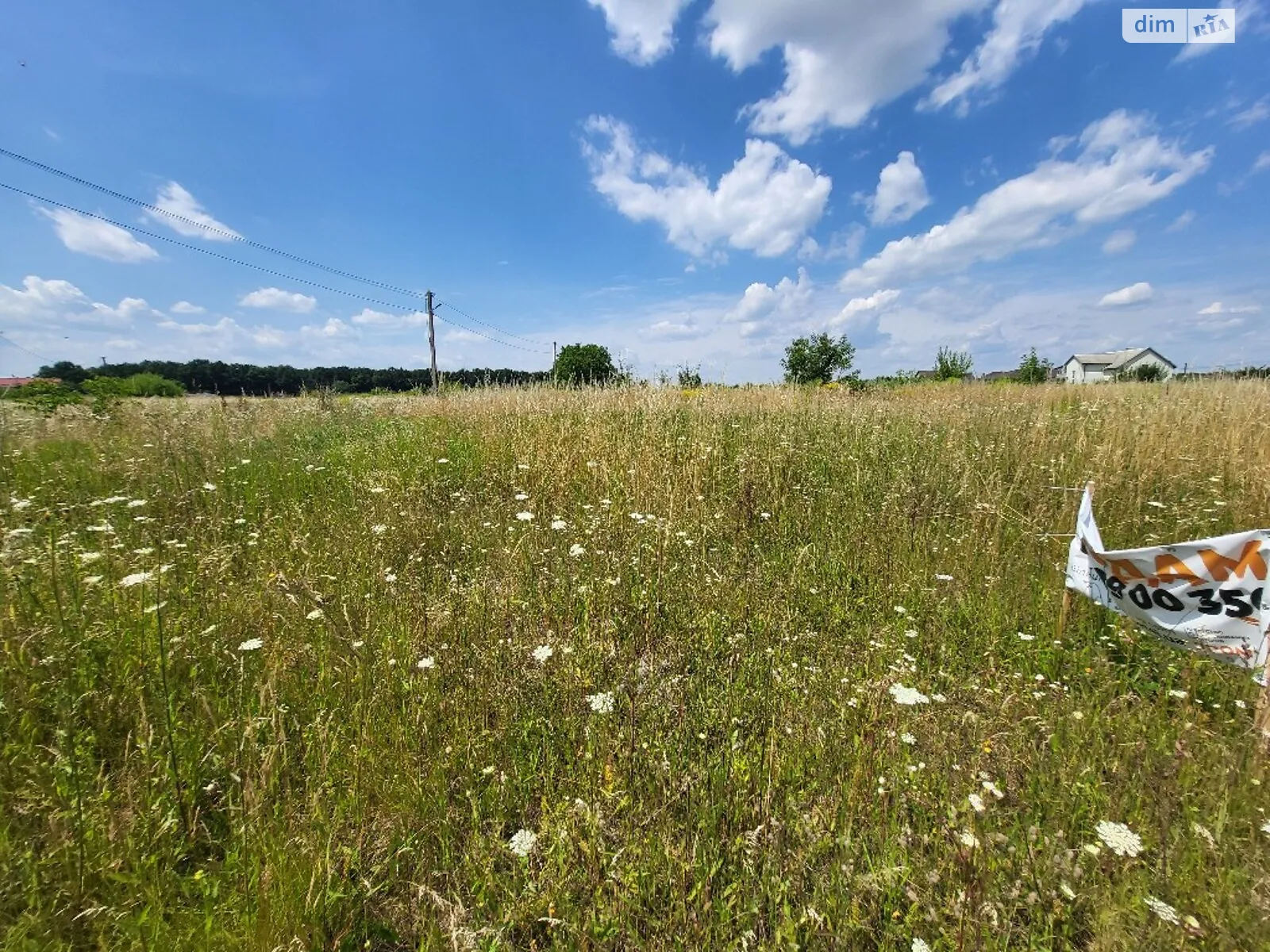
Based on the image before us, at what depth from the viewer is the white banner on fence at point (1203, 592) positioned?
1.57m

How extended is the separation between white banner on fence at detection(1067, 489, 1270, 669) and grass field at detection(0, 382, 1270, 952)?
344 millimetres

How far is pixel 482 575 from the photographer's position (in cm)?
289

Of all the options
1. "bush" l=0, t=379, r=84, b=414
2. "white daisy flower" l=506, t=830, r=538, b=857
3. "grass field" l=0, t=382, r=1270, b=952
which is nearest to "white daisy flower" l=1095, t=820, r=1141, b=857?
"grass field" l=0, t=382, r=1270, b=952

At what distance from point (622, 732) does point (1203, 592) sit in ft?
6.99

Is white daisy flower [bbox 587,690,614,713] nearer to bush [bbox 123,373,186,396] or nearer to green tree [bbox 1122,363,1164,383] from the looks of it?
green tree [bbox 1122,363,1164,383]

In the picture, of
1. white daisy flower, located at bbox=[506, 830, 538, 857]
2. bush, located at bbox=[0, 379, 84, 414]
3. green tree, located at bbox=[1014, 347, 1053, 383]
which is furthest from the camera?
green tree, located at bbox=[1014, 347, 1053, 383]

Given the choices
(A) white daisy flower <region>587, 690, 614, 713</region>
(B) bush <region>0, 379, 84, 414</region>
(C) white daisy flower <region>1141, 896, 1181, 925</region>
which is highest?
(B) bush <region>0, 379, 84, 414</region>

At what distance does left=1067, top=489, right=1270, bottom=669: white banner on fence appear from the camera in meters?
1.57

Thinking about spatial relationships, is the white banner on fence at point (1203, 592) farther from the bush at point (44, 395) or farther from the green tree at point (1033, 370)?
the green tree at point (1033, 370)

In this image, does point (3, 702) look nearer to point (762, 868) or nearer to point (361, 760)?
point (361, 760)

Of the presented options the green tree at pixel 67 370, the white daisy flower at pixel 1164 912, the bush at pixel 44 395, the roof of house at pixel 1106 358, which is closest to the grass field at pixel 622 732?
the white daisy flower at pixel 1164 912

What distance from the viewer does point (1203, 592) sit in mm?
1638

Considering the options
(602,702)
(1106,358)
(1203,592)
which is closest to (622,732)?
(602,702)

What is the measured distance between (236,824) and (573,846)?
941mm
